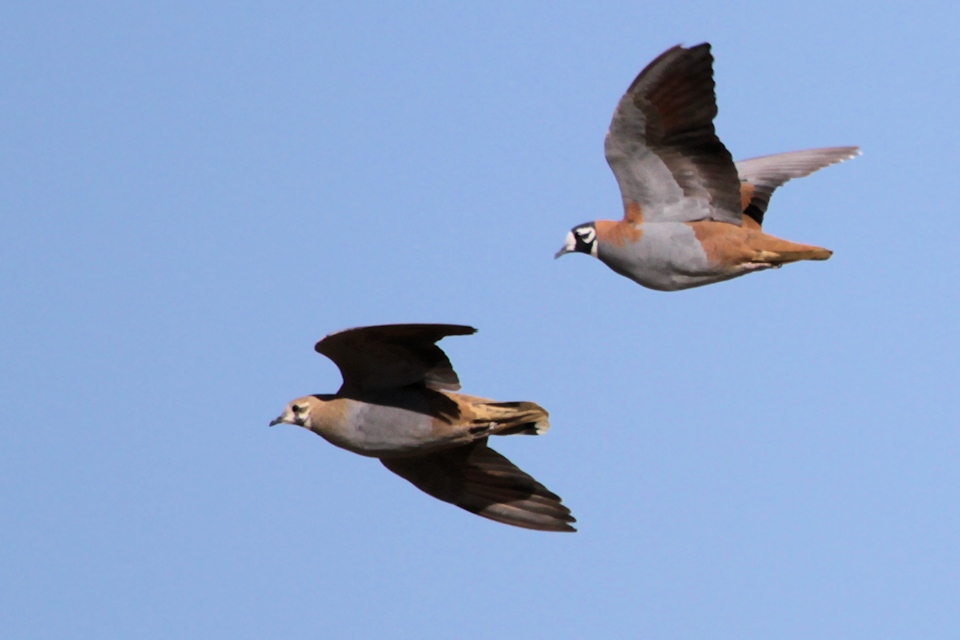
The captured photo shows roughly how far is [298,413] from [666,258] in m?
3.50

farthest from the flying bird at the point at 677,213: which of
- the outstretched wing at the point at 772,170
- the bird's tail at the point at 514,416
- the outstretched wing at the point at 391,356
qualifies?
the outstretched wing at the point at 391,356

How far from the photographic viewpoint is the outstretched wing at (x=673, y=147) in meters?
14.4

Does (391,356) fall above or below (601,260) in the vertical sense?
below

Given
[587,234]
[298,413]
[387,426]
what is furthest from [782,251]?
[298,413]

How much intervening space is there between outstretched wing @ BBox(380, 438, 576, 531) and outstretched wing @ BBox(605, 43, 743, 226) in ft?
8.24

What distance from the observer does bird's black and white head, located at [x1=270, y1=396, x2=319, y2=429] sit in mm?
14203

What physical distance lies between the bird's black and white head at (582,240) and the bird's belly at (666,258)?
15 cm

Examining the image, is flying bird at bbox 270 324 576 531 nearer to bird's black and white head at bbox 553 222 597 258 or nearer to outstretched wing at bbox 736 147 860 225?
bird's black and white head at bbox 553 222 597 258

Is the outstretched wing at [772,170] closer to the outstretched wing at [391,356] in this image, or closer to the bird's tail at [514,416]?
the bird's tail at [514,416]

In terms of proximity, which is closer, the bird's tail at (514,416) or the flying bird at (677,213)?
the bird's tail at (514,416)

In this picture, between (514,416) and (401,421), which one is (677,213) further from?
(401,421)

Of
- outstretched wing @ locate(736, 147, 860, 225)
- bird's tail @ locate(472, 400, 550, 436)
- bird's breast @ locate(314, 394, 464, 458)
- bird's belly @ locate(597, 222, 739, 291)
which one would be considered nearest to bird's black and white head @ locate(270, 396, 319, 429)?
bird's breast @ locate(314, 394, 464, 458)

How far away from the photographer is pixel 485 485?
1544 cm

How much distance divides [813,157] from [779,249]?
2.90m
